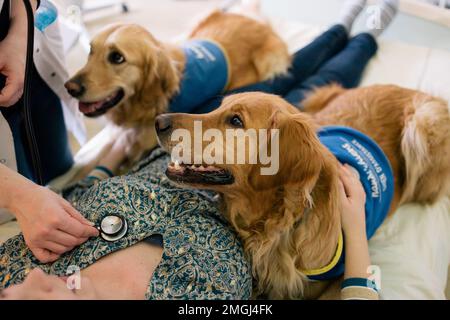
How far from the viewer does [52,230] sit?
0.86 m

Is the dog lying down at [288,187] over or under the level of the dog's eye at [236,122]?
under

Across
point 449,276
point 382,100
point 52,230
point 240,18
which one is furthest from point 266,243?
point 240,18

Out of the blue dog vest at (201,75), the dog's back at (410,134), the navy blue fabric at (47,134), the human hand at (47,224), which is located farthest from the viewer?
the blue dog vest at (201,75)

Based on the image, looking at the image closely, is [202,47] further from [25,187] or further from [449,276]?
[449,276]

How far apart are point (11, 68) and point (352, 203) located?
3.43ft

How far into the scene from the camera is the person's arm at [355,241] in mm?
992

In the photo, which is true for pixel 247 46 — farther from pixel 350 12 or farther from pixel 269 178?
pixel 269 178

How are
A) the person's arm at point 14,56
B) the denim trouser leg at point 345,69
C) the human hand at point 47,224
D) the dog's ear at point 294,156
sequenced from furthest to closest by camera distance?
the denim trouser leg at point 345,69 < the person's arm at point 14,56 < the dog's ear at point 294,156 < the human hand at point 47,224

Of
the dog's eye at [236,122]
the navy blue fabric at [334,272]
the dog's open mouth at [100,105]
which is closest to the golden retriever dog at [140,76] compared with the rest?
the dog's open mouth at [100,105]

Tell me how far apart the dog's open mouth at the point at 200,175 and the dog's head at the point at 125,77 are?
0.69 metres

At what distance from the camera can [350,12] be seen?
7.75ft

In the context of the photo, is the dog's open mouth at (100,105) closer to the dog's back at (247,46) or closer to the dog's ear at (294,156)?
the dog's back at (247,46)
